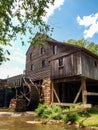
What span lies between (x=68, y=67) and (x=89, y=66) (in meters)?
1.96

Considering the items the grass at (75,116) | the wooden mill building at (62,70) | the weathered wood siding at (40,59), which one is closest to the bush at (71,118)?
the grass at (75,116)

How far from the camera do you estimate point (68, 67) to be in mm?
18156

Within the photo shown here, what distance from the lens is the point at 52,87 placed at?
807 inches

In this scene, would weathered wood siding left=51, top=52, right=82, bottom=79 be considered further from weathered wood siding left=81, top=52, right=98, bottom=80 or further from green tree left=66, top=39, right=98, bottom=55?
green tree left=66, top=39, right=98, bottom=55

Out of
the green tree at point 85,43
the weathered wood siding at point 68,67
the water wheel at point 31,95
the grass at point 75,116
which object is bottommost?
the grass at point 75,116

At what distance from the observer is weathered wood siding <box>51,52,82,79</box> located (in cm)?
1709

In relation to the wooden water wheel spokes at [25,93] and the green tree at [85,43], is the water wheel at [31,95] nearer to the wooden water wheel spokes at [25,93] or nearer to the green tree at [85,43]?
the wooden water wheel spokes at [25,93]

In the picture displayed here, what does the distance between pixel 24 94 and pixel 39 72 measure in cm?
342

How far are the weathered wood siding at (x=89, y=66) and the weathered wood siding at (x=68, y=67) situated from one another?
46 cm

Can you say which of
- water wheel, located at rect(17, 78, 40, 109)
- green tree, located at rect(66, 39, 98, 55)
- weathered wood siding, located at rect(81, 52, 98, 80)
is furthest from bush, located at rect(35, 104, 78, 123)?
green tree, located at rect(66, 39, 98, 55)

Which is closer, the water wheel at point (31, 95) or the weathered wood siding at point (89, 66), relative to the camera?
the weathered wood siding at point (89, 66)

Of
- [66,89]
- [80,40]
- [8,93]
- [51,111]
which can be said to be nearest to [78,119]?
[51,111]

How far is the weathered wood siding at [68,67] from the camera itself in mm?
17094

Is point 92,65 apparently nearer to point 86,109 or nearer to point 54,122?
point 86,109
